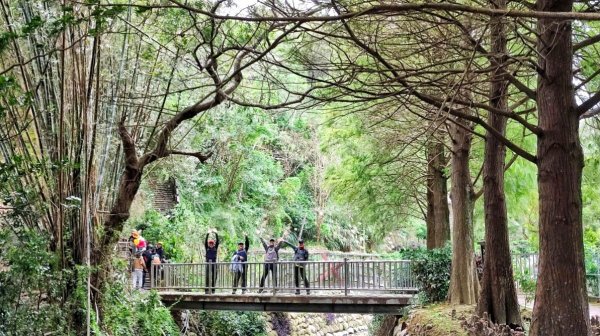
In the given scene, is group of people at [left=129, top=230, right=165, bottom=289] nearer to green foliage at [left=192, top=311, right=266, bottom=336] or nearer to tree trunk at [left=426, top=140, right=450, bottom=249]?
green foliage at [left=192, top=311, right=266, bottom=336]

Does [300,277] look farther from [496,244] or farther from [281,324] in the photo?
[496,244]

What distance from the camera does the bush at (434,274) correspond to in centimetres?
1233

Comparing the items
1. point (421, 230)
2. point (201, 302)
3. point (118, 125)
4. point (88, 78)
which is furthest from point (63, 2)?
point (421, 230)

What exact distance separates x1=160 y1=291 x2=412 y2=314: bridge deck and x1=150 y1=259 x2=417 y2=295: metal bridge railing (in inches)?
9.8

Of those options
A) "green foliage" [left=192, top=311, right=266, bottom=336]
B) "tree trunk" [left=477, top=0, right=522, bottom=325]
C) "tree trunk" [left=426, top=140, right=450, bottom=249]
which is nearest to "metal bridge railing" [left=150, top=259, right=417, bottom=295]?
"tree trunk" [left=426, top=140, right=450, bottom=249]

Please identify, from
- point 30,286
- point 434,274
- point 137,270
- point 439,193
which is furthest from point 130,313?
point 439,193

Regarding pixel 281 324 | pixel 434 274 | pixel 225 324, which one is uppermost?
pixel 434 274

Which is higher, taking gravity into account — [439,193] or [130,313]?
[439,193]

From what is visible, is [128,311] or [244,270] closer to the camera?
[128,311]

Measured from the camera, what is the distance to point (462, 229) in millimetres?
11148

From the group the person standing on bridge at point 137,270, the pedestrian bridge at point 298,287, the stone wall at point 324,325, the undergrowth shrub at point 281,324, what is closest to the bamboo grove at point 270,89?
the pedestrian bridge at point 298,287

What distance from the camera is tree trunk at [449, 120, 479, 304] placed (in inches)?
425

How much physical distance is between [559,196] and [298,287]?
950cm

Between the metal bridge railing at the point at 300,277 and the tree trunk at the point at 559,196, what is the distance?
7.54 meters
